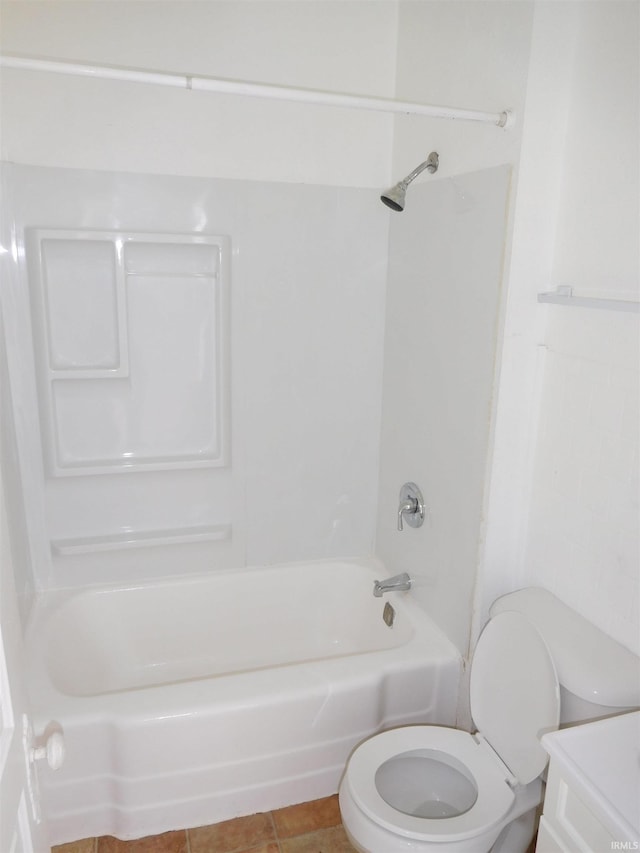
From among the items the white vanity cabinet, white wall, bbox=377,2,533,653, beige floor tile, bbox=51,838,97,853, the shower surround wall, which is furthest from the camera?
the shower surround wall

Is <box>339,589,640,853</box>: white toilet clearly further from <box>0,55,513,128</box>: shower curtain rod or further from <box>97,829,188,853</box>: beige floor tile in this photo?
<box>0,55,513,128</box>: shower curtain rod

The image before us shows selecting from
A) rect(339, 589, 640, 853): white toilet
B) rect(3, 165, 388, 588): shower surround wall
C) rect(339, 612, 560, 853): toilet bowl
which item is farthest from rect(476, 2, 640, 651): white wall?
rect(3, 165, 388, 588): shower surround wall

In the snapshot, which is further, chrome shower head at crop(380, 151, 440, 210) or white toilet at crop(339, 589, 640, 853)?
chrome shower head at crop(380, 151, 440, 210)

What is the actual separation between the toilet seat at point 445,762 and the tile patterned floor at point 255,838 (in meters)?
0.42

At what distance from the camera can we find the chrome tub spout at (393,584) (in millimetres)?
2375

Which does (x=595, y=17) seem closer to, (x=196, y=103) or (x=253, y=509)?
(x=196, y=103)

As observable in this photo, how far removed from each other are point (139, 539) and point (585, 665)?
1.64 m

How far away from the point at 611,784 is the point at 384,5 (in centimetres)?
242

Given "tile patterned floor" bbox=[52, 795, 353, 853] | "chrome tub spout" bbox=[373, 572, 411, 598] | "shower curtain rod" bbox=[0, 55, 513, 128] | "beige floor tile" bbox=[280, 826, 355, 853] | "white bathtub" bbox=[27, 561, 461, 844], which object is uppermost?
"shower curtain rod" bbox=[0, 55, 513, 128]

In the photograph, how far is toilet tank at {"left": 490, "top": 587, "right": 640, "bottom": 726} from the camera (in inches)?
56.3

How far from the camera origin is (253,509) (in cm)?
259

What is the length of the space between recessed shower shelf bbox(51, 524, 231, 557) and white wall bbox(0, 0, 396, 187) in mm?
1305

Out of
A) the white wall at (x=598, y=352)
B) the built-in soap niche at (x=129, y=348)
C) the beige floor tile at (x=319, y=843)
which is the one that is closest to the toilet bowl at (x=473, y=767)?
the white wall at (x=598, y=352)

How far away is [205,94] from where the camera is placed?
7.20 ft
